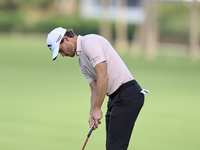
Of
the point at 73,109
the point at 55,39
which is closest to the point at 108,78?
the point at 55,39

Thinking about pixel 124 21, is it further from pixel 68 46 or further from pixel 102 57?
pixel 102 57

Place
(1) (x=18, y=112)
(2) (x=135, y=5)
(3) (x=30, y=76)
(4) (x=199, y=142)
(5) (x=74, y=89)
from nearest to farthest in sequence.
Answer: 1. (4) (x=199, y=142)
2. (1) (x=18, y=112)
3. (5) (x=74, y=89)
4. (3) (x=30, y=76)
5. (2) (x=135, y=5)

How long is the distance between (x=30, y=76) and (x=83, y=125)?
30.6ft

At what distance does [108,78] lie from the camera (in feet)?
19.0

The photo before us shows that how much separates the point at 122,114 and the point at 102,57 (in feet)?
2.20

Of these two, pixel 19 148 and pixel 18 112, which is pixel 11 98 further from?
pixel 19 148

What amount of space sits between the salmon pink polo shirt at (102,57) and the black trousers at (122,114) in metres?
0.11

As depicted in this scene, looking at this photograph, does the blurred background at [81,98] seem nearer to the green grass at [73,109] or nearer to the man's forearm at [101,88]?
the green grass at [73,109]

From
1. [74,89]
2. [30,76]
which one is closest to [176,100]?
[74,89]

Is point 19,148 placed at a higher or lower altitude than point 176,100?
higher

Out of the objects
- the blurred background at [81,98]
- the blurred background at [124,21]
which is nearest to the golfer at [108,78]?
the blurred background at [81,98]

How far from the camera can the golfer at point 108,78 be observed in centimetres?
563

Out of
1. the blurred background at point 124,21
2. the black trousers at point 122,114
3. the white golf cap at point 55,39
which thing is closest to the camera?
the white golf cap at point 55,39

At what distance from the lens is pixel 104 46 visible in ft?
18.7
